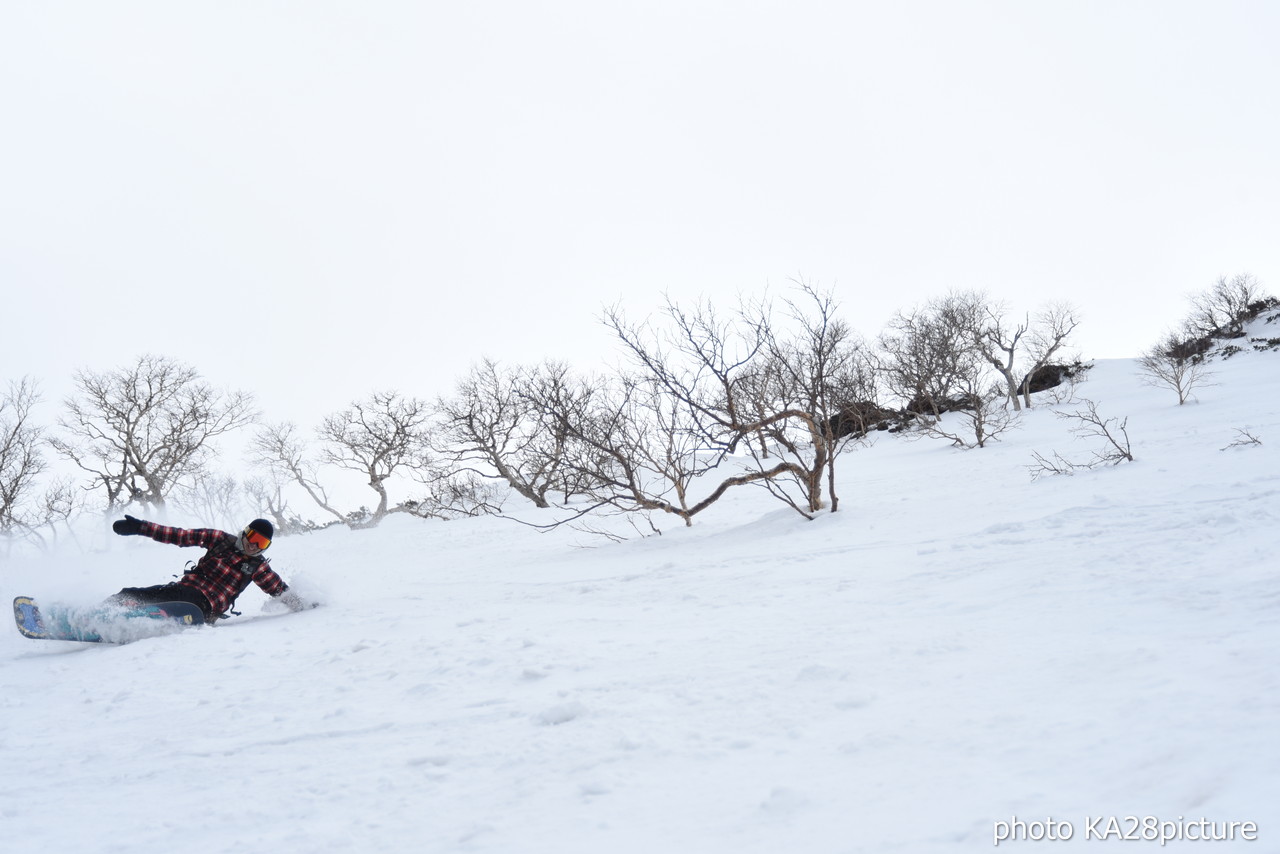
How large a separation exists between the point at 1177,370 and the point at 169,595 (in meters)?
22.2

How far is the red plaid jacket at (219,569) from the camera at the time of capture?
618cm

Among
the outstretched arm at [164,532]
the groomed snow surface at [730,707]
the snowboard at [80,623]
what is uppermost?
the outstretched arm at [164,532]

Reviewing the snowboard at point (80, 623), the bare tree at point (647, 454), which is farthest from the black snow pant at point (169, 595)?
the bare tree at point (647, 454)

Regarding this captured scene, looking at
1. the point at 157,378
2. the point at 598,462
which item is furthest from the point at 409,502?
the point at 598,462

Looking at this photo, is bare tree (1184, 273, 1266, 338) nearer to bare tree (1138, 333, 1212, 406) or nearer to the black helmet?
bare tree (1138, 333, 1212, 406)

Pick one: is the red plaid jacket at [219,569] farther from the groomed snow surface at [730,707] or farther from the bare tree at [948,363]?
the bare tree at [948,363]

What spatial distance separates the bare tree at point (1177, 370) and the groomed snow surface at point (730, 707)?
46.4 feet

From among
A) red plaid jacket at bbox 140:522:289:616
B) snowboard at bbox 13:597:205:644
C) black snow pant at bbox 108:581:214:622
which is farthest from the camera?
red plaid jacket at bbox 140:522:289:616

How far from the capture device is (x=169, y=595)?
602 cm

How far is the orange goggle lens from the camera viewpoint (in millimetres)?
6340

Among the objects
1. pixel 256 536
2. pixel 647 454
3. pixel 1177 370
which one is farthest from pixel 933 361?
pixel 256 536

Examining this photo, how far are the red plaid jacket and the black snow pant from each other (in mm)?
51

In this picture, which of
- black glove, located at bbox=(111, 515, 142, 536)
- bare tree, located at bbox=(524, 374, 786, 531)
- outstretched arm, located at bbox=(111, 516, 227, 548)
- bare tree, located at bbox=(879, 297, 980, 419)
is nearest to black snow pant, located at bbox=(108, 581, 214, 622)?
outstretched arm, located at bbox=(111, 516, 227, 548)

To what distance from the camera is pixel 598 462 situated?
424 inches
